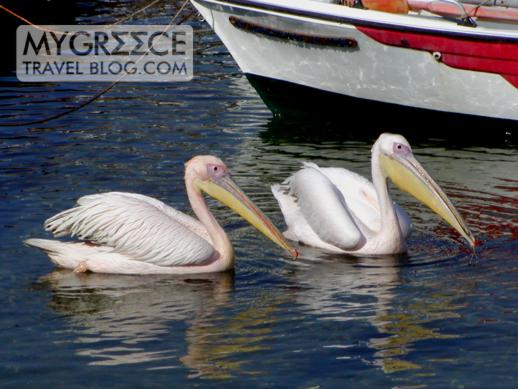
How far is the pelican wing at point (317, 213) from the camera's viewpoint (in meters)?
7.55

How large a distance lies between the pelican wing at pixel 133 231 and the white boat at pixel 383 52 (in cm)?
377

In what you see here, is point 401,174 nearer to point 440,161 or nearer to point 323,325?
point 323,325

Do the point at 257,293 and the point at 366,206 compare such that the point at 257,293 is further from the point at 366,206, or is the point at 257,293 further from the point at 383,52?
the point at 383,52

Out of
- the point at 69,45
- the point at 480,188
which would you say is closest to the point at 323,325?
the point at 480,188

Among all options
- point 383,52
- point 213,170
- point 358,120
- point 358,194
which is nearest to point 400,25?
point 383,52

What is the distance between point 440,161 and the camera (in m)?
10.1

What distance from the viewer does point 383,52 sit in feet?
34.6

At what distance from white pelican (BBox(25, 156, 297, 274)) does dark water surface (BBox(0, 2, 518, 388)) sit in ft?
0.29

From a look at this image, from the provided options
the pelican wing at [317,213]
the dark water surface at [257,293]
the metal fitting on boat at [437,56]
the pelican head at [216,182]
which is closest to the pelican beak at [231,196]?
the pelican head at [216,182]

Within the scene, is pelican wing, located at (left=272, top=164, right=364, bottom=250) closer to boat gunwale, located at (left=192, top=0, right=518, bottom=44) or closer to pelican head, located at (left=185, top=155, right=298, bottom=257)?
pelican head, located at (left=185, top=155, right=298, bottom=257)

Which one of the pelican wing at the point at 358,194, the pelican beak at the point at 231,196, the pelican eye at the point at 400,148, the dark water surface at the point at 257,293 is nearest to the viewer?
the dark water surface at the point at 257,293

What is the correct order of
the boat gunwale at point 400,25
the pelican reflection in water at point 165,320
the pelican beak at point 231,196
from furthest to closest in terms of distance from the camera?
the boat gunwale at point 400,25 → the pelican beak at point 231,196 → the pelican reflection in water at point 165,320

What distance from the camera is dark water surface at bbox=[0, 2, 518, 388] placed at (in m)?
5.78

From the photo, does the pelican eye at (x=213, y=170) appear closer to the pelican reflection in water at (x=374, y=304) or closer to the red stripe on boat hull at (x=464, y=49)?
the pelican reflection in water at (x=374, y=304)
